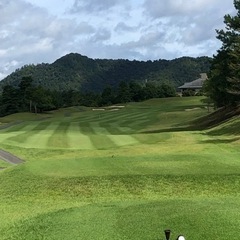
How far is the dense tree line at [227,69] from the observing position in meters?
49.5

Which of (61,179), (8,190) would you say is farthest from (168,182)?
(8,190)

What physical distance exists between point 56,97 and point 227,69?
99.5m

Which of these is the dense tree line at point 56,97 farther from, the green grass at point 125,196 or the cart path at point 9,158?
the green grass at point 125,196

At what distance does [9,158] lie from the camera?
36000mm

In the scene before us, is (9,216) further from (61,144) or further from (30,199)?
(61,144)

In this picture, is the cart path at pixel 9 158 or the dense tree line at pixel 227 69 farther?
the dense tree line at pixel 227 69

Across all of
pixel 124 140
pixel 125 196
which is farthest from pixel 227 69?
pixel 125 196

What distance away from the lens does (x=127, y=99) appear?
147125mm

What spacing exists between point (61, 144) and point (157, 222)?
30.9m

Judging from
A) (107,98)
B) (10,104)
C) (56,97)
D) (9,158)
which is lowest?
(9,158)

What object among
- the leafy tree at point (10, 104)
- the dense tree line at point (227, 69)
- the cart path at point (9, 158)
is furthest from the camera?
the leafy tree at point (10, 104)

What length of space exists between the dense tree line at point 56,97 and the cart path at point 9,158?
9444 centimetres

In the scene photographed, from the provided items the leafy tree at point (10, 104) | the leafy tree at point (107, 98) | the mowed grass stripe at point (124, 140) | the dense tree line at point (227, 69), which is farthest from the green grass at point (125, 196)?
the leafy tree at point (107, 98)

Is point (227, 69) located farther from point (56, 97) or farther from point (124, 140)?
point (56, 97)
